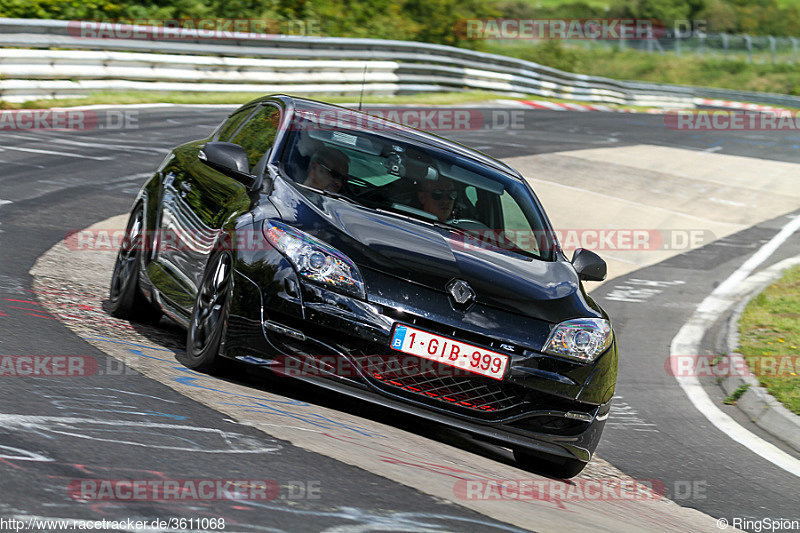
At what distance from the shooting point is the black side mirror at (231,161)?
6.27 metres

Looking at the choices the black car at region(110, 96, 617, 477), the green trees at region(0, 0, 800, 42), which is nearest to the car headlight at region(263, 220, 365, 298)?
the black car at region(110, 96, 617, 477)

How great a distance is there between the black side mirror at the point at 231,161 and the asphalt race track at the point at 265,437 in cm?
107

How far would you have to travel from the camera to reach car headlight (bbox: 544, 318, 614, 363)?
5586 millimetres

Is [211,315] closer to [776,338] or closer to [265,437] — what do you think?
[265,437]

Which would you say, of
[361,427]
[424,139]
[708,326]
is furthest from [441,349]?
[708,326]

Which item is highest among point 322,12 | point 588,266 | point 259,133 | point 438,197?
point 322,12

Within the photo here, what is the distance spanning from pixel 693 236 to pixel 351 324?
10.6 m

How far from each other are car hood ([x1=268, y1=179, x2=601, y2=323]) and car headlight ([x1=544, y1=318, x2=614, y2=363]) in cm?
5

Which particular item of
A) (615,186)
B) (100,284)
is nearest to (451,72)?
(615,186)

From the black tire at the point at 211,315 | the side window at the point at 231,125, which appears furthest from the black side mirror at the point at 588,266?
the side window at the point at 231,125

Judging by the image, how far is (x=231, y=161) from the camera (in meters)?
6.27

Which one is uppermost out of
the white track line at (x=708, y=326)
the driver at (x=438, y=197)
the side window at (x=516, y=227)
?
the driver at (x=438, y=197)

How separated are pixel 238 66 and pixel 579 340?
1822cm

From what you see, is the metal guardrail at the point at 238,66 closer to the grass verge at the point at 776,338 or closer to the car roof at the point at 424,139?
the grass verge at the point at 776,338
